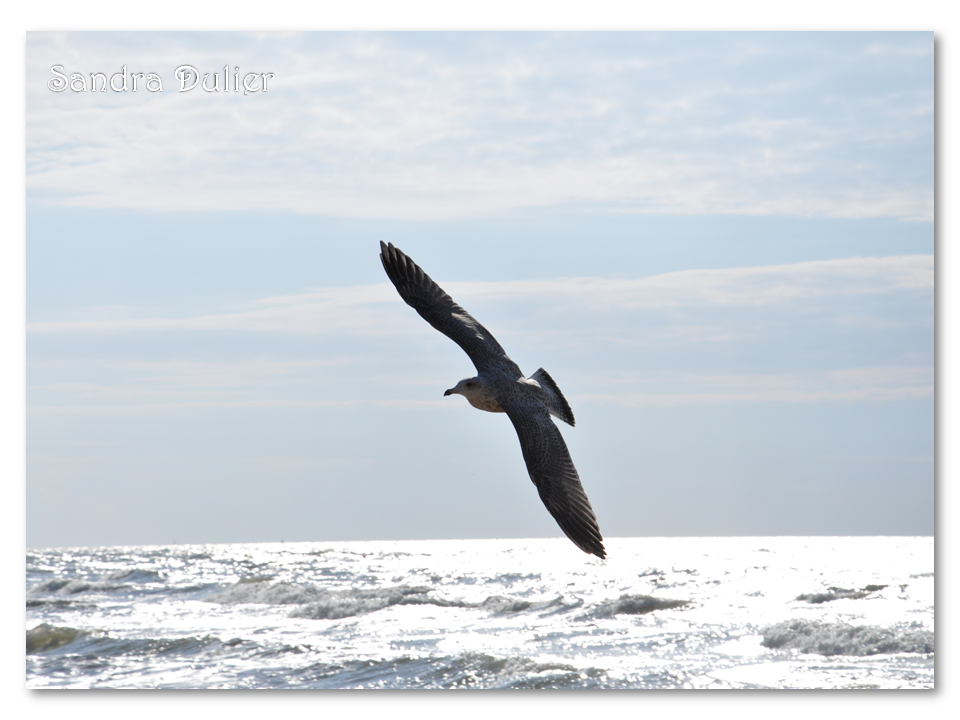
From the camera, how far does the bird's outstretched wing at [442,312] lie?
6.23m

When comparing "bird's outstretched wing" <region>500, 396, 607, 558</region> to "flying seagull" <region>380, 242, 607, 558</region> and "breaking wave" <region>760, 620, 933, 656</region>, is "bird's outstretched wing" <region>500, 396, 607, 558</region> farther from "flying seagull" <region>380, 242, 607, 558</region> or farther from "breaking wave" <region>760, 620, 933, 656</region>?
"breaking wave" <region>760, 620, 933, 656</region>

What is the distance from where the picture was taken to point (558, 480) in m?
5.45

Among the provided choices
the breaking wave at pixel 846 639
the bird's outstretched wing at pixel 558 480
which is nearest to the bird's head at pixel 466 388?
the bird's outstretched wing at pixel 558 480

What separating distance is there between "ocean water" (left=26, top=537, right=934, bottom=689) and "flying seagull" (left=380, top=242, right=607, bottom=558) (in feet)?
18.3

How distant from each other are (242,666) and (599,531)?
7.97 meters

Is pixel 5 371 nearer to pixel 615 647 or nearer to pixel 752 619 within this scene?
pixel 615 647

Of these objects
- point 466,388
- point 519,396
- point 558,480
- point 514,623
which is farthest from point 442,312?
point 514,623

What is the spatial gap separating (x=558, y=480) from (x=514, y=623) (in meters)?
10.2

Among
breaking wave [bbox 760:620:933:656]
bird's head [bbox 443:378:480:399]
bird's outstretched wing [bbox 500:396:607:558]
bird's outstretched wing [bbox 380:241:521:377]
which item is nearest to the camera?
bird's outstretched wing [bbox 500:396:607:558]

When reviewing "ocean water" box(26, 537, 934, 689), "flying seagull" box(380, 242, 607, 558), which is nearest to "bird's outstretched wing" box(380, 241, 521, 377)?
"flying seagull" box(380, 242, 607, 558)

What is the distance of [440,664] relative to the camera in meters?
11.6

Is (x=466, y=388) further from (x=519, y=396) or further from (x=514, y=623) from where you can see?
(x=514, y=623)

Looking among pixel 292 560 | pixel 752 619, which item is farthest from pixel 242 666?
pixel 292 560

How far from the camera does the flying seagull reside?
5.44 meters
